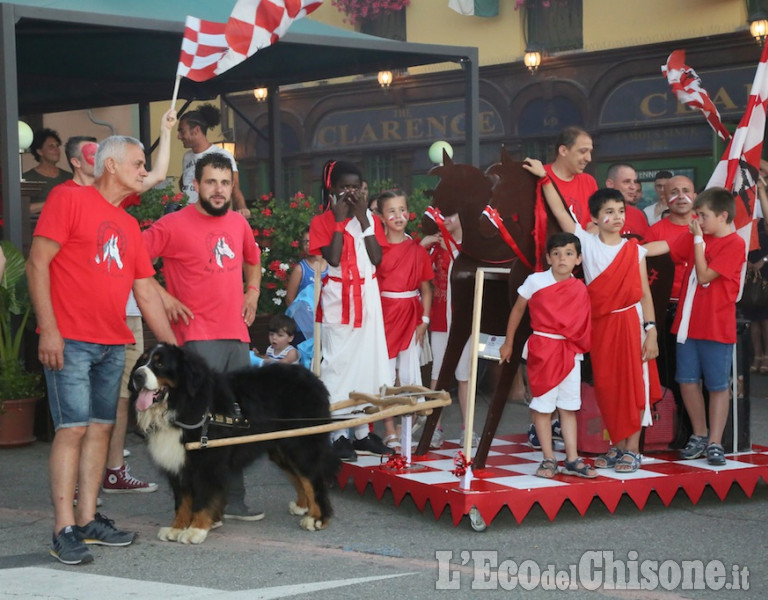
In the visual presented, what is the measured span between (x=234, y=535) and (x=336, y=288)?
198 cm

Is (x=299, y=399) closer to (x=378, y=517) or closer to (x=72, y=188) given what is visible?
(x=378, y=517)

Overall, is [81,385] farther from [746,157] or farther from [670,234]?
[746,157]

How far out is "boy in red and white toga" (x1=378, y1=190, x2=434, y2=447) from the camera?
771 cm

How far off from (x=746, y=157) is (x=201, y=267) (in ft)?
12.2

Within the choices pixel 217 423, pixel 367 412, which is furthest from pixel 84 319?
pixel 367 412

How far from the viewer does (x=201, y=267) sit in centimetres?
615

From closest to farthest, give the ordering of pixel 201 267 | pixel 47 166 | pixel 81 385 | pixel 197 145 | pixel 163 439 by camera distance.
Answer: pixel 81 385
pixel 163 439
pixel 201 267
pixel 197 145
pixel 47 166

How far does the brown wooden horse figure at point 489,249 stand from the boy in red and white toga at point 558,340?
20cm

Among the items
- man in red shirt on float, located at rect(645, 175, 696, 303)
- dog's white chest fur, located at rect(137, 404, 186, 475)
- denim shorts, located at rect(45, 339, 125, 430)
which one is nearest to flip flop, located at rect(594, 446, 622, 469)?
man in red shirt on float, located at rect(645, 175, 696, 303)

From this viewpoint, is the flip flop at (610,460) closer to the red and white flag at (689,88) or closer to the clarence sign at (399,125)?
the red and white flag at (689,88)

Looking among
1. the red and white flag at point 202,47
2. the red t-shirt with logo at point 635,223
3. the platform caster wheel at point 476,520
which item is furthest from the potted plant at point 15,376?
the red t-shirt with logo at point 635,223

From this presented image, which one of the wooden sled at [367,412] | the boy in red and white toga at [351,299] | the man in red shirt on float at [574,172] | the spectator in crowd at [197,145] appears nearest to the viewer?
the wooden sled at [367,412]

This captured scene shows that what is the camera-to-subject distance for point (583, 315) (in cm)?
637

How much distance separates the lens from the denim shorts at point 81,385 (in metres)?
5.36
